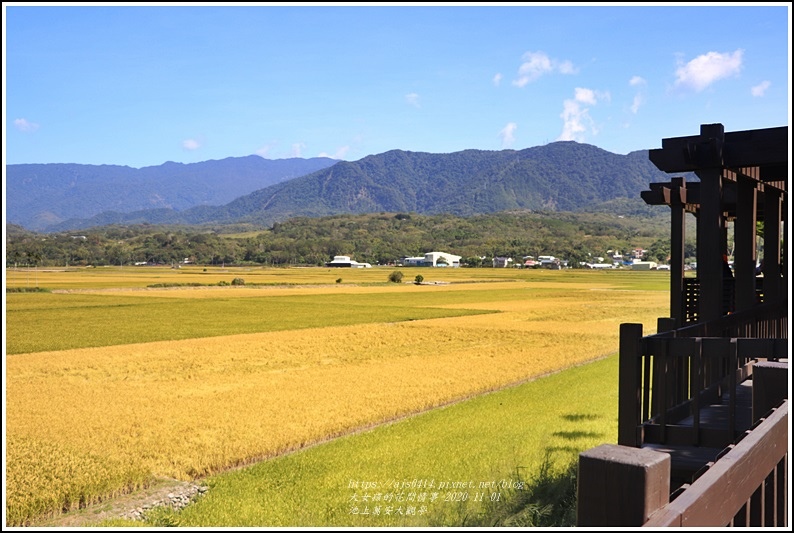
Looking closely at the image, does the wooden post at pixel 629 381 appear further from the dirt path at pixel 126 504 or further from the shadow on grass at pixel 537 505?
the dirt path at pixel 126 504

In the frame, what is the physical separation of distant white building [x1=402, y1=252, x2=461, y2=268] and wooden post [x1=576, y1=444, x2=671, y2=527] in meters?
99.1

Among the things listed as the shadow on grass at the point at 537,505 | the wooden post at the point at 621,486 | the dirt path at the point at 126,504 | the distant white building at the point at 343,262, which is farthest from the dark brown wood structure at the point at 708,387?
the distant white building at the point at 343,262

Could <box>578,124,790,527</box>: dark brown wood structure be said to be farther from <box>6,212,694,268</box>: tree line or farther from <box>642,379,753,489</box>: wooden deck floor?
<box>6,212,694,268</box>: tree line

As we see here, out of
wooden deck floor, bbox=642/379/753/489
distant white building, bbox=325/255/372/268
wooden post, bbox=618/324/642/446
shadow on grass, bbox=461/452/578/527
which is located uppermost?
distant white building, bbox=325/255/372/268

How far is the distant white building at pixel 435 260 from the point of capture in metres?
101

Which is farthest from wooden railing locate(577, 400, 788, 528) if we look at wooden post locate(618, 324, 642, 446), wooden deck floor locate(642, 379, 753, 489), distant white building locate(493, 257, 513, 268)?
distant white building locate(493, 257, 513, 268)

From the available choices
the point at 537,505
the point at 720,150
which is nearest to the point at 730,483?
the point at 720,150

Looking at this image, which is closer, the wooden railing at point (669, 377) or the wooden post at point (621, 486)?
the wooden post at point (621, 486)

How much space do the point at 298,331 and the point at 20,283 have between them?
3358 centimetres

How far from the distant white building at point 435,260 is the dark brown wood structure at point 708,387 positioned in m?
91.3

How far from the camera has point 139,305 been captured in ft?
133

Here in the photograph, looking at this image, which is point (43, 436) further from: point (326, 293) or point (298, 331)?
point (326, 293)

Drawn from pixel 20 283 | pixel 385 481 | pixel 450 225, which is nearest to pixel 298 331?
pixel 385 481

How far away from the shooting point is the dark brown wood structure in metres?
1.34
